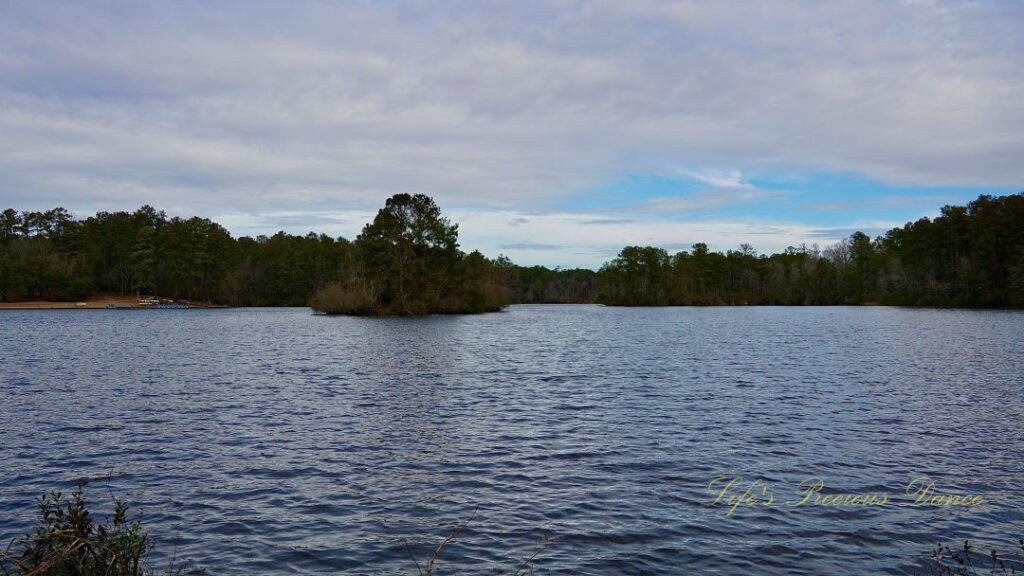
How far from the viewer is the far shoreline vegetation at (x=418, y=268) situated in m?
93.1

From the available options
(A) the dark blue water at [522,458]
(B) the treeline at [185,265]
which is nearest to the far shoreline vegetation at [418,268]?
A: (B) the treeline at [185,265]

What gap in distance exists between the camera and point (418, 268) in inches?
3634

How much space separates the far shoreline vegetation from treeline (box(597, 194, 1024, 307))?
0.29 meters

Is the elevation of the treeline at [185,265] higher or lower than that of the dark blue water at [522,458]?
higher

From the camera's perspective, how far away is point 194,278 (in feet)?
491

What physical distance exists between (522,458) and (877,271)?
18252 cm

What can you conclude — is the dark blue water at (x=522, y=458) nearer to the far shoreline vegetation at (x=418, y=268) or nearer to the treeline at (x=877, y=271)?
the far shoreline vegetation at (x=418, y=268)

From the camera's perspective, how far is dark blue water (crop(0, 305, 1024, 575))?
33.1 ft

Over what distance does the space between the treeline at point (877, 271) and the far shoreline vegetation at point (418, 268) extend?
29cm

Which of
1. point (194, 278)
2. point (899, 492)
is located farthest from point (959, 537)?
point (194, 278)

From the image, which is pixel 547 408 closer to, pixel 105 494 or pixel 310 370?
pixel 105 494

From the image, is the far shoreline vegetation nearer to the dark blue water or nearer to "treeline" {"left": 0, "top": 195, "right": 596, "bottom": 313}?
"treeline" {"left": 0, "top": 195, "right": 596, "bottom": 313}

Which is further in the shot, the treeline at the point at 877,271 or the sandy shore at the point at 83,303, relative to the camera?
the sandy shore at the point at 83,303

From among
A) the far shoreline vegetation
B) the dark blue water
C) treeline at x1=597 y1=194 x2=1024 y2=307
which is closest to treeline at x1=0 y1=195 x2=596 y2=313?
the far shoreline vegetation
